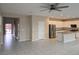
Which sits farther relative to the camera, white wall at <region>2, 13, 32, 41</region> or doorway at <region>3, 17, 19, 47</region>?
white wall at <region>2, 13, 32, 41</region>

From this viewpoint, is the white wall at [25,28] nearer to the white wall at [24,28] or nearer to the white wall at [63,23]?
the white wall at [24,28]

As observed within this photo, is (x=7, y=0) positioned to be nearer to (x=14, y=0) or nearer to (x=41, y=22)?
(x=14, y=0)

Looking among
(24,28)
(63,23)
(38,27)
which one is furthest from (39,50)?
(63,23)

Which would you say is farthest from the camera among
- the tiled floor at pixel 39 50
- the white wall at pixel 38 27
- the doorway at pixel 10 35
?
the white wall at pixel 38 27

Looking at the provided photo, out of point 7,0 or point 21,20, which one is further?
point 21,20

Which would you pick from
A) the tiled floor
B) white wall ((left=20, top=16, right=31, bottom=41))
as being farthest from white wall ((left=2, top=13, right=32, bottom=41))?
the tiled floor

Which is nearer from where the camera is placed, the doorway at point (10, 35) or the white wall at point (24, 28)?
the doorway at point (10, 35)

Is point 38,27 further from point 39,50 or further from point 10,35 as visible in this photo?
point 10,35

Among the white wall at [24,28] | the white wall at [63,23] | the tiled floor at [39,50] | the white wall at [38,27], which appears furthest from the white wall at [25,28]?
the tiled floor at [39,50]

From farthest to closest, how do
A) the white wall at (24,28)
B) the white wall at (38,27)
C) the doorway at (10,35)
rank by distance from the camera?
the white wall at (38,27) → the white wall at (24,28) → the doorway at (10,35)

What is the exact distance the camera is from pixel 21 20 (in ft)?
34.3

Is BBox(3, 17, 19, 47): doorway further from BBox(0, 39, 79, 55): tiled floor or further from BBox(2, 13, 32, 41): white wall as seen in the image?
BBox(0, 39, 79, 55): tiled floor
